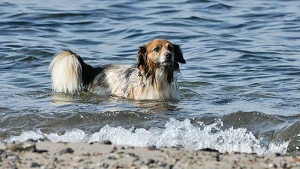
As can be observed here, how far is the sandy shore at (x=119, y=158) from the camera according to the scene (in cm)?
621

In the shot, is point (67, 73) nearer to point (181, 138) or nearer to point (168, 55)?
point (168, 55)

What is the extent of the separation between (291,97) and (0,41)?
248 inches

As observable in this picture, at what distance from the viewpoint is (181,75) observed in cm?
1207

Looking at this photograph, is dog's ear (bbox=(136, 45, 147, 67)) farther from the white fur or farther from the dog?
the white fur

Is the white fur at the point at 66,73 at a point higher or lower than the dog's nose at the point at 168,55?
lower

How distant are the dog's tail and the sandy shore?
173 inches

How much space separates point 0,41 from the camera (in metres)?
15.0

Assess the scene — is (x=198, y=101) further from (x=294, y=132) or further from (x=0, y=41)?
(x=0, y=41)

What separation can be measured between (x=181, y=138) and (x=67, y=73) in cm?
330

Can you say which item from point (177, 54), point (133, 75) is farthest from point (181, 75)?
point (177, 54)

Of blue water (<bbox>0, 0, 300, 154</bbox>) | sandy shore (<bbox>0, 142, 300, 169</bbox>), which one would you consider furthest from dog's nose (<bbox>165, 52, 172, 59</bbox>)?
sandy shore (<bbox>0, 142, 300, 169</bbox>)

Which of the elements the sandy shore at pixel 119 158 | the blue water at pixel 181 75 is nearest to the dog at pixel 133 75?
the blue water at pixel 181 75

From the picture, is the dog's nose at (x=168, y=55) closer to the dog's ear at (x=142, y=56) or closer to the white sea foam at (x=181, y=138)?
the dog's ear at (x=142, y=56)

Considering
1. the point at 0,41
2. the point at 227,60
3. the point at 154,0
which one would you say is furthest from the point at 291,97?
the point at 154,0
